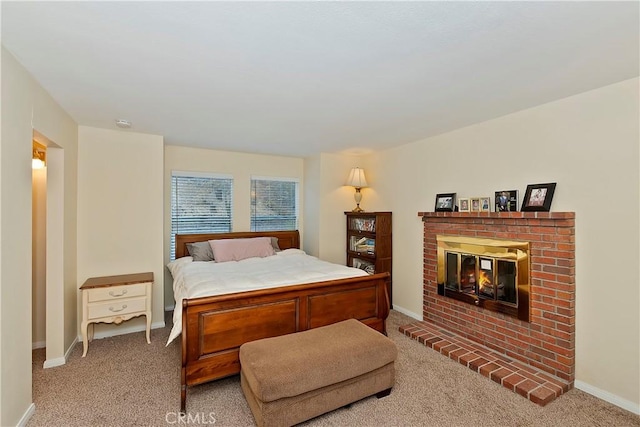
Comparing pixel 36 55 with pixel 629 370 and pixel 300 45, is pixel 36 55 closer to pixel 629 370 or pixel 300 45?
pixel 300 45

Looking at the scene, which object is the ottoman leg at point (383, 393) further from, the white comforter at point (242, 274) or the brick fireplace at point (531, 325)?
the white comforter at point (242, 274)

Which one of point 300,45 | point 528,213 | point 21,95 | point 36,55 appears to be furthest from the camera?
point 528,213

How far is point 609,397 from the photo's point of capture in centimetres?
223

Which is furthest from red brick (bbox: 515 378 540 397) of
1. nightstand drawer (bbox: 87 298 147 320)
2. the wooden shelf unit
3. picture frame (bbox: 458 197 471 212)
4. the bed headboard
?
nightstand drawer (bbox: 87 298 147 320)

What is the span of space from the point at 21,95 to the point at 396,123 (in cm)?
304

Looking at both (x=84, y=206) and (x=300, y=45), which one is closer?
(x=300, y=45)

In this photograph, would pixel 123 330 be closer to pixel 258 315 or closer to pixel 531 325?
pixel 258 315

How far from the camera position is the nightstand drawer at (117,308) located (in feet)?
9.70

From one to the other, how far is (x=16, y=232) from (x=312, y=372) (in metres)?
2.08

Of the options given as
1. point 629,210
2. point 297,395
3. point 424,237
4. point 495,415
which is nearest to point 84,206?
point 297,395

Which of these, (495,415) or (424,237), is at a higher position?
(424,237)

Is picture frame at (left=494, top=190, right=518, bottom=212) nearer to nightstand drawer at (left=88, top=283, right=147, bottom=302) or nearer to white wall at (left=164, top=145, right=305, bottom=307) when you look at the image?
white wall at (left=164, top=145, right=305, bottom=307)

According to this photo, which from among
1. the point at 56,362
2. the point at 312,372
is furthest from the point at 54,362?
the point at 312,372

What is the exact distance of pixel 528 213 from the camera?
2600mm
